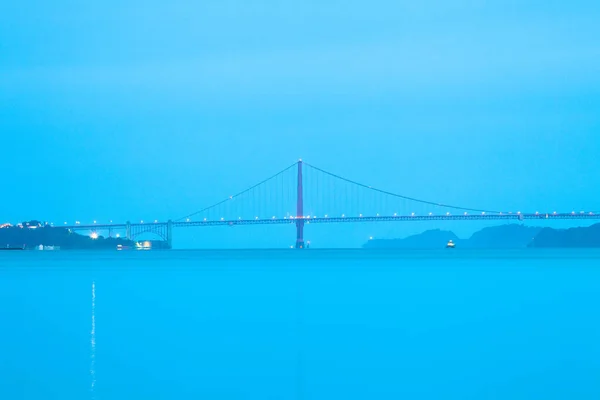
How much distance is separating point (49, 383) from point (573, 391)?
16.0 ft

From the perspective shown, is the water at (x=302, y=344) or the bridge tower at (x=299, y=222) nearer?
the water at (x=302, y=344)

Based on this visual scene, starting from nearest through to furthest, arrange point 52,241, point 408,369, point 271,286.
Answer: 1. point 408,369
2. point 271,286
3. point 52,241

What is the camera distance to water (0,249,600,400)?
26.5 feet

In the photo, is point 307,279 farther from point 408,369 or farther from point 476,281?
point 408,369

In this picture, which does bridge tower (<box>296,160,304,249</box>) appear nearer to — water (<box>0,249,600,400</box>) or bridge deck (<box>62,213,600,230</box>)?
bridge deck (<box>62,213,600,230</box>)

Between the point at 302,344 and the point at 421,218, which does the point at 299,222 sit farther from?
the point at 302,344

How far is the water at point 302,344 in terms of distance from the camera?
26.5ft

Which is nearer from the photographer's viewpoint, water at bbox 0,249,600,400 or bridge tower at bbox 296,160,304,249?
water at bbox 0,249,600,400

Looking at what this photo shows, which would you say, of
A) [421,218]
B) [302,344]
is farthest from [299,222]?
[302,344]

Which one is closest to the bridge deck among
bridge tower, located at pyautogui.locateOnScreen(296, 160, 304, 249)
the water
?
bridge tower, located at pyautogui.locateOnScreen(296, 160, 304, 249)

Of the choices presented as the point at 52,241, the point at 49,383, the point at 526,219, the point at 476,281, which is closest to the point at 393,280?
the point at 476,281

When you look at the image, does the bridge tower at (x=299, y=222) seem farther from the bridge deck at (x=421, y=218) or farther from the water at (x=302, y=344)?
the water at (x=302, y=344)

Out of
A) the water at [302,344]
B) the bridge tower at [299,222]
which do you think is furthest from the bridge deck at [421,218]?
the water at [302,344]

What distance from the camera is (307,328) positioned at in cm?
1277
